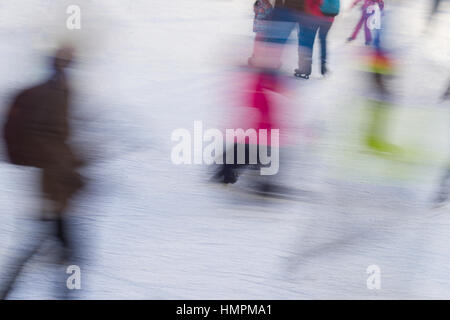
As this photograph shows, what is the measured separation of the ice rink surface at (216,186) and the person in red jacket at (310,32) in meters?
0.03

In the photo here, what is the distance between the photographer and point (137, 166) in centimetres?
185

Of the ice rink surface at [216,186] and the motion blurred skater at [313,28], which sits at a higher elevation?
the motion blurred skater at [313,28]

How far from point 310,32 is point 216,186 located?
587 millimetres

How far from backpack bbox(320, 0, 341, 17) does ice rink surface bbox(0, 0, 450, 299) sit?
0.10 ft

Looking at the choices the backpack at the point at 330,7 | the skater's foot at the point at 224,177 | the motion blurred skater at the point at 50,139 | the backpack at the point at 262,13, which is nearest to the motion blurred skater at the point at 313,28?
the backpack at the point at 330,7

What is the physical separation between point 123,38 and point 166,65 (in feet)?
0.55

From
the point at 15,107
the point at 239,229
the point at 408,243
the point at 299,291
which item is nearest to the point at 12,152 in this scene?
the point at 15,107

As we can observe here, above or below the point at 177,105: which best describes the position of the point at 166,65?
above

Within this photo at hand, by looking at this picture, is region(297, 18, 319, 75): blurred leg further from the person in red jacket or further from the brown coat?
the brown coat

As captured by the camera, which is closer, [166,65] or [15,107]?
[15,107]

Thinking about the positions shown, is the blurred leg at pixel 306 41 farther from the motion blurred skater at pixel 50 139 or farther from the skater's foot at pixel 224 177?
the motion blurred skater at pixel 50 139

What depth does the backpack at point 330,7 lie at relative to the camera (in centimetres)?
175
